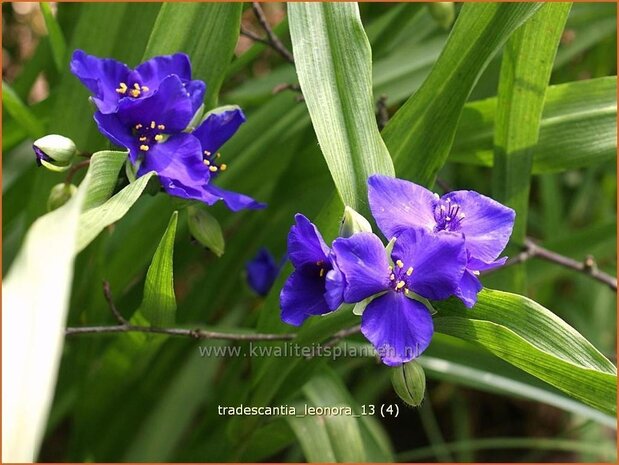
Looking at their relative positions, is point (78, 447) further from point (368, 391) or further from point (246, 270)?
point (368, 391)

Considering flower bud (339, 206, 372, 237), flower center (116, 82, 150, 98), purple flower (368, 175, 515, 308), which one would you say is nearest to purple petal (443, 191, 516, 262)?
purple flower (368, 175, 515, 308)

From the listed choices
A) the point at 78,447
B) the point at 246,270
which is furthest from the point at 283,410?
the point at 78,447

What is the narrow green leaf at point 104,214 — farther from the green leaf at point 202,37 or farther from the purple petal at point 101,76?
the green leaf at point 202,37

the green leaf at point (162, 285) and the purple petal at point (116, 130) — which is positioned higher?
the purple petal at point (116, 130)

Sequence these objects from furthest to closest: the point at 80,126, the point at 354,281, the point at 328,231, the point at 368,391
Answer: the point at 368,391, the point at 80,126, the point at 328,231, the point at 354,281

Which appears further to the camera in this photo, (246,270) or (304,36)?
(246,270)

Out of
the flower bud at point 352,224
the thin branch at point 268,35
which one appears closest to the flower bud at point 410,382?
the flower bud at point 352,224

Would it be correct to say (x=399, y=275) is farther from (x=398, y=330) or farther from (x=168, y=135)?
(x=168, y=135)

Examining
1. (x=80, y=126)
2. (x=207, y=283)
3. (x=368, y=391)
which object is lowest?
(x=368, y=391)

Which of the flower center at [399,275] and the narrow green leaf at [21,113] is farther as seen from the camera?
the narrow green leaf at [21,113]
